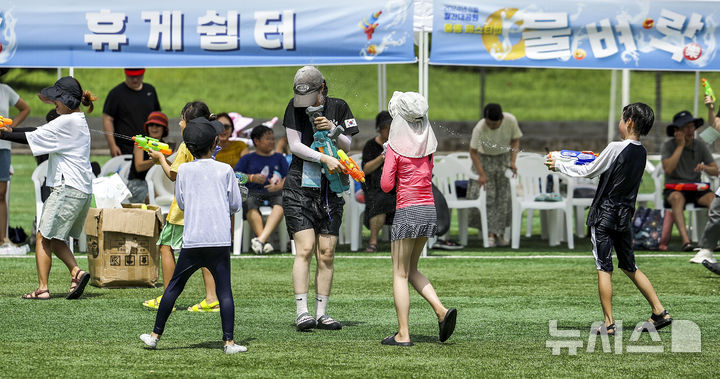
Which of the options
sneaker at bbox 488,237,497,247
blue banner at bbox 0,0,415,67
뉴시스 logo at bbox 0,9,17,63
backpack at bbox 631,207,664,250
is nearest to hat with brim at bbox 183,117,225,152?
blue banner at bbox 0,0,415,67

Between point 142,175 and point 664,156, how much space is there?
6.00 metres

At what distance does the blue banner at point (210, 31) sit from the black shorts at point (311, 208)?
3867 mm

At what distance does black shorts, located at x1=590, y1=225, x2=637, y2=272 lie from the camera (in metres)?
7.08

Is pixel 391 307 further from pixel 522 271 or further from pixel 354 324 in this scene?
pixel 522 271

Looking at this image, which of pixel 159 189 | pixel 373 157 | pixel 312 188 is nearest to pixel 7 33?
pixel 159 189

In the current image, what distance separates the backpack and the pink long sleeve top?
20.3 ft

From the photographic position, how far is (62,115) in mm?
8195

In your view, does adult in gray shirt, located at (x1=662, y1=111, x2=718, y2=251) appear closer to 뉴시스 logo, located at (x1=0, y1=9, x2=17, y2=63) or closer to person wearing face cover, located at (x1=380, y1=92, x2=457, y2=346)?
person wearing face cover, located at (x1=380, y1=92, x2=457, y2=346)

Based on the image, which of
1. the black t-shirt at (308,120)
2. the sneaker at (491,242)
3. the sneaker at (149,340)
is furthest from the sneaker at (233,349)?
the sneaker at (491,242)

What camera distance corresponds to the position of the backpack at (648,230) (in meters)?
12.3

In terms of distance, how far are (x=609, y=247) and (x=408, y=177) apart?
4.84ft

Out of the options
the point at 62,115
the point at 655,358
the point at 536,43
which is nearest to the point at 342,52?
the point at 536,43

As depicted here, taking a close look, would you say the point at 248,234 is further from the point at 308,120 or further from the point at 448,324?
the point at 448,324

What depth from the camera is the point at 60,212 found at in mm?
8203
